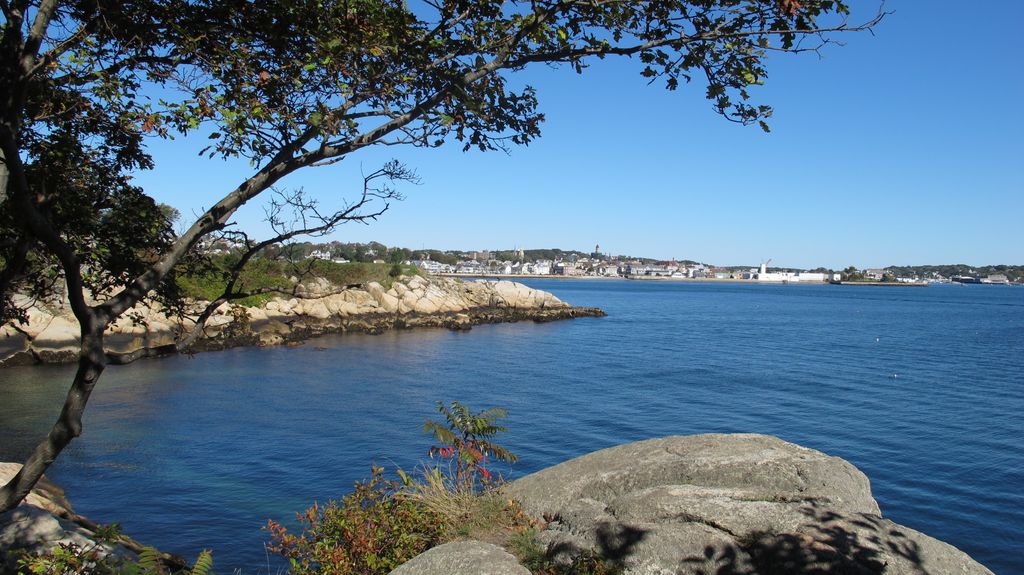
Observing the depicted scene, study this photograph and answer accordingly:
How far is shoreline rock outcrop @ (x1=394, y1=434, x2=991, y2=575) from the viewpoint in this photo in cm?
630

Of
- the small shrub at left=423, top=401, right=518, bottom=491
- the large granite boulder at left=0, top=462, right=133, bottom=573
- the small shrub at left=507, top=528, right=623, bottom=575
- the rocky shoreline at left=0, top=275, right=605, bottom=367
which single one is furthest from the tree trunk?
the rocky shoreline at left=0, top=275, right=605, bottom=367

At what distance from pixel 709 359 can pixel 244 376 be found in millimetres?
27166

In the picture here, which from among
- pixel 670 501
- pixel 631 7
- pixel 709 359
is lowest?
pixel 709 359

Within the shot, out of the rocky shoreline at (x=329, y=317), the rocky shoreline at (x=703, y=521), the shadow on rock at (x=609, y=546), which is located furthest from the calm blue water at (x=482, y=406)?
the shadow on rock at (x=609, y=546)

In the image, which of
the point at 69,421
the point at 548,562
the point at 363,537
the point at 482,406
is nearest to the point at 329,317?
the point at 482,406

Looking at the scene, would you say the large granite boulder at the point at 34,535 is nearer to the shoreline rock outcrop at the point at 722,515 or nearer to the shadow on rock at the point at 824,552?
the shoreline rock outcrop at the point at 722,515

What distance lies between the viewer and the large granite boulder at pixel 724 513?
6.32 m

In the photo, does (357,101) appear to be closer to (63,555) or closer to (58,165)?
(58,165)

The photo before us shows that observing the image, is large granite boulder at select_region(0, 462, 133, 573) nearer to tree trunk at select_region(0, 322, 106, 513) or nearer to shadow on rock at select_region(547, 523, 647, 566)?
tree trunk at select_region(0, 322, 106, 513)

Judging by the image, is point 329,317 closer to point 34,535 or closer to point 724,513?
point 34,535

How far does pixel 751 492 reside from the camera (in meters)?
7.77

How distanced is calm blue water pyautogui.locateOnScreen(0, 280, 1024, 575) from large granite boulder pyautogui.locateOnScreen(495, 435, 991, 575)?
6.38 meters

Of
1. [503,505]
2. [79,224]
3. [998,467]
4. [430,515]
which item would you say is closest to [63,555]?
[79,224]

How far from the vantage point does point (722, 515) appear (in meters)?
7.19
